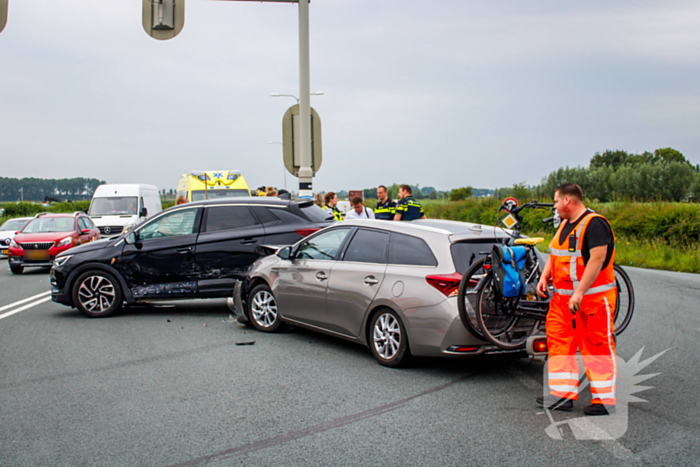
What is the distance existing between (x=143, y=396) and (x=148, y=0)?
8.61 metres

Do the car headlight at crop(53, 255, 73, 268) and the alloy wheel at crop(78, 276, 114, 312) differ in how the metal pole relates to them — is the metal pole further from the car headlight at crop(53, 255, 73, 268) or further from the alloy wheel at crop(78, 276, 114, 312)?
the car headlight at crop(53, 255, 73, 268)

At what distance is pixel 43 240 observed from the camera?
695 inches

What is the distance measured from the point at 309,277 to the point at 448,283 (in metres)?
2.14

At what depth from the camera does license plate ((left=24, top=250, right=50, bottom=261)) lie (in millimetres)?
17453

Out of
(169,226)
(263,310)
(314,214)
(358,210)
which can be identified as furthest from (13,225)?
(263,310)

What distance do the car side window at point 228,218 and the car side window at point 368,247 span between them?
3.44 m

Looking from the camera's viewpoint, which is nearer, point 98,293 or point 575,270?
point 575,270

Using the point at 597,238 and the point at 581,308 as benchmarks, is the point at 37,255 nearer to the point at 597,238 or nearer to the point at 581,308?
the point at 581,308

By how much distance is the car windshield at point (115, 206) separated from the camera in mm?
24406

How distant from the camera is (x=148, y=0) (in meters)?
11.7

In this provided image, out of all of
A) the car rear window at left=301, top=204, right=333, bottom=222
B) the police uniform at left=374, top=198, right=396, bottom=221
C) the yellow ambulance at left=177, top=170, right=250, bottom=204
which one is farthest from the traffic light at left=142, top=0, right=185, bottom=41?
the yellow ambulance at left=177, top=170, right=250, bottom=204

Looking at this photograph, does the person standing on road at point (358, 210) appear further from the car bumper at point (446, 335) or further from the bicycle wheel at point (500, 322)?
the bicycle wheel at point (500, 322)

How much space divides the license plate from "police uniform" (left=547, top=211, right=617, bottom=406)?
16.1 metres

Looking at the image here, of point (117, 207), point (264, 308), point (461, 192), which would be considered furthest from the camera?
point (461, 192)
